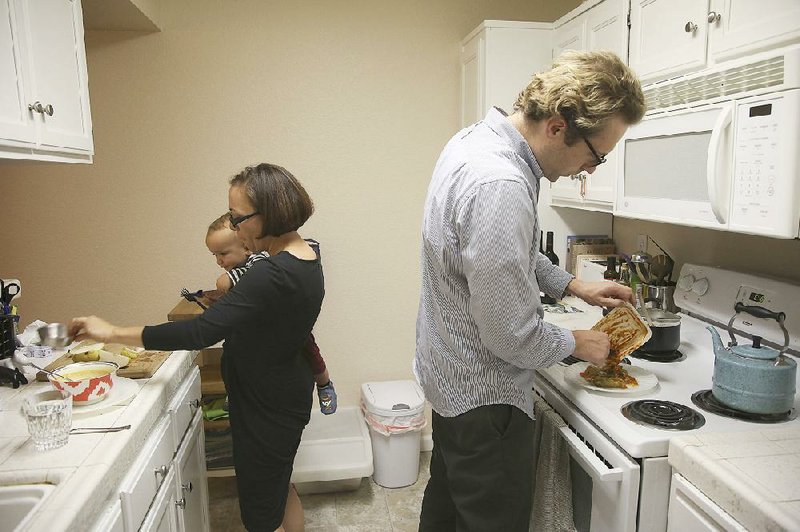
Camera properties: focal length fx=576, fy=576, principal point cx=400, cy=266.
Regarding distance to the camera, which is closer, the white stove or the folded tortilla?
the white stove

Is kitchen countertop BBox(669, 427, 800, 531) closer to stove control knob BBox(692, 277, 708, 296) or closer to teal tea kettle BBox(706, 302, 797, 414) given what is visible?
teal tea kettle BBox(706, 302, 797, 414)

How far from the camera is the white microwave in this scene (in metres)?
1.32

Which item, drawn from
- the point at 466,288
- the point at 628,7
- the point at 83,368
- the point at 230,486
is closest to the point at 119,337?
the point at 83,368

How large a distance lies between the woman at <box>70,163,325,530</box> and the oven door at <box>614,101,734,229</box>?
1096 millimetres

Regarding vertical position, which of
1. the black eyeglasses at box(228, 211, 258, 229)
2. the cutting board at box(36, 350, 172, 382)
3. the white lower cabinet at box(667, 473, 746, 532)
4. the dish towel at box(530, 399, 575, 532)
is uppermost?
the black eyeglasses at box(228, 211, 258, 229)

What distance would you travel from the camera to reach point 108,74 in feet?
8.83

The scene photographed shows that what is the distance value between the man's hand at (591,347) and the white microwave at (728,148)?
0.46 meters

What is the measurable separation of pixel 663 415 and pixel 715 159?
67cm

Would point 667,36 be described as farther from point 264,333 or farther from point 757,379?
point 264,333

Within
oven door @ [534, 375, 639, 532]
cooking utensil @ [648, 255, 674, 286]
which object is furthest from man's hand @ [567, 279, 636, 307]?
cooking utensil @ [648, 255, 674, 286]

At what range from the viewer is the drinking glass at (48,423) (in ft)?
4.01

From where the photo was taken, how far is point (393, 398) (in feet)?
9.31

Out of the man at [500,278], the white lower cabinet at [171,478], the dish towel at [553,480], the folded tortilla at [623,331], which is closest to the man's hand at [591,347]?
the man at [500,278]

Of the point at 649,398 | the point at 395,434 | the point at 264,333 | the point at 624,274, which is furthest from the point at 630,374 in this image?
the point at 395,434
